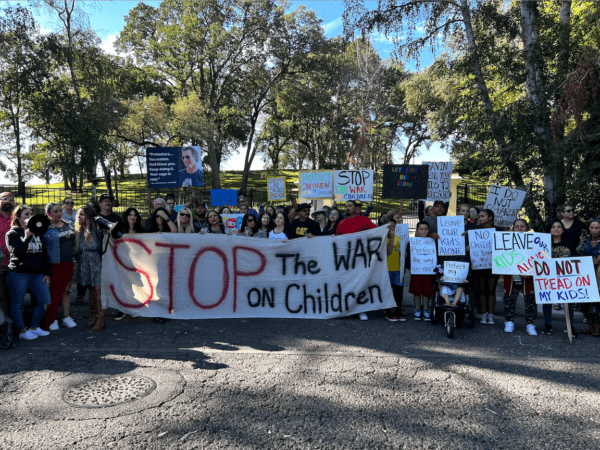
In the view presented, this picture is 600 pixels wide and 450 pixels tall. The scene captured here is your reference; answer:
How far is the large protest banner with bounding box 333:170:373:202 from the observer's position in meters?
10.7

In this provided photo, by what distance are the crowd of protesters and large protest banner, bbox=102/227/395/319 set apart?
0.80 feet

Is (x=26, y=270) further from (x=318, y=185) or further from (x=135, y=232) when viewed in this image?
(x=318, y=185)

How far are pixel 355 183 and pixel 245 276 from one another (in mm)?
4787

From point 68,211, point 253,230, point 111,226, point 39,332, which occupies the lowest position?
point 39,332

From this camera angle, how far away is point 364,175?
35.0 feet

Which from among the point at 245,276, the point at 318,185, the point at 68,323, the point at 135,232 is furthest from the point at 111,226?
the point at 318,185

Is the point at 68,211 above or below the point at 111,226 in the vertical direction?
above

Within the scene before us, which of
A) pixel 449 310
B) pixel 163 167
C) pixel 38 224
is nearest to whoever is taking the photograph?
pixel 38 224

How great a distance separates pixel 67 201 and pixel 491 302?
7597 mm

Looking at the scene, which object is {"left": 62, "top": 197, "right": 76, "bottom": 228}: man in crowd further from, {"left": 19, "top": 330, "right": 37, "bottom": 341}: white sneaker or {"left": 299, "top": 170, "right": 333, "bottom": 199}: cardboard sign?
{"left": 299, "top": 170, "right": 333, "bottom": 199}: cardboard sign

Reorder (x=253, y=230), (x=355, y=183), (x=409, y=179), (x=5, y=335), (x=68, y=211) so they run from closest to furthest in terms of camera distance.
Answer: (x=5, y=335), (x=253, y=230), (x=68, y=211), (x=409, y=179), (x=355, y=183)

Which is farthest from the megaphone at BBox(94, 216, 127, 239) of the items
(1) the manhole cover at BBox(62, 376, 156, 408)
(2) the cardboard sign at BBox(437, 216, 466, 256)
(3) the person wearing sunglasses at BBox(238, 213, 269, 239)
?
(2) the cardboard sign at BBox(437, 216, 466, 256)

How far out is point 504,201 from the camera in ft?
31.7

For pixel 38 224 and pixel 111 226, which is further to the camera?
pixel 111 226
